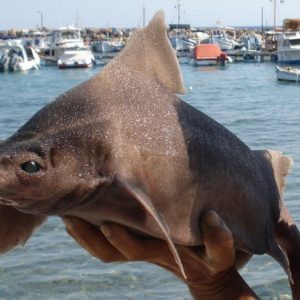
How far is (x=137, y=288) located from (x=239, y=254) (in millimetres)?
3205

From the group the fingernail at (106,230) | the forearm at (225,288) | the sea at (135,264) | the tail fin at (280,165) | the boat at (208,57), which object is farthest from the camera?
the boat at (208,57)

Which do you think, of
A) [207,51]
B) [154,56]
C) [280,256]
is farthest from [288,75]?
[154,56]

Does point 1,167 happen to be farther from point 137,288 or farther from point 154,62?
point 137,288

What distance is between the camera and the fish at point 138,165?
2.41 m

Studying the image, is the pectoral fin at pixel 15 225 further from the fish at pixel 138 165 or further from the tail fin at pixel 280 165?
the tail fin at pixel 280 165

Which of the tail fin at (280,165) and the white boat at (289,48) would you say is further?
the white boat at (289,48)

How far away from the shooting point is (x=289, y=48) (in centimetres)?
4878

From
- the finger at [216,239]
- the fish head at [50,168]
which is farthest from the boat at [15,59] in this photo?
the fish head at [50,168]

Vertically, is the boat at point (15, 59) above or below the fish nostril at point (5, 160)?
below

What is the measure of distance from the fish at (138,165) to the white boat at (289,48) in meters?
46.0

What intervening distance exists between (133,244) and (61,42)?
198 feet

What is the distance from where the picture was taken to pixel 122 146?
8.20 ft

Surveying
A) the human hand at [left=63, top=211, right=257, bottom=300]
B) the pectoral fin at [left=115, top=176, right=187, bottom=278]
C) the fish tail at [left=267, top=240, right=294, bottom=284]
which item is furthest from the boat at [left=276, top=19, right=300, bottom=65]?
the pectoral fin at [left=115, top=176, right=187, bottom=278]

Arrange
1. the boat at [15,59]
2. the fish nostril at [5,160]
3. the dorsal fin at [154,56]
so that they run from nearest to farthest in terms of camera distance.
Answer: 1. the fish nostril at [5,160]
2. the dorsal fin at [154,56]
3. the boat at [15,59]
